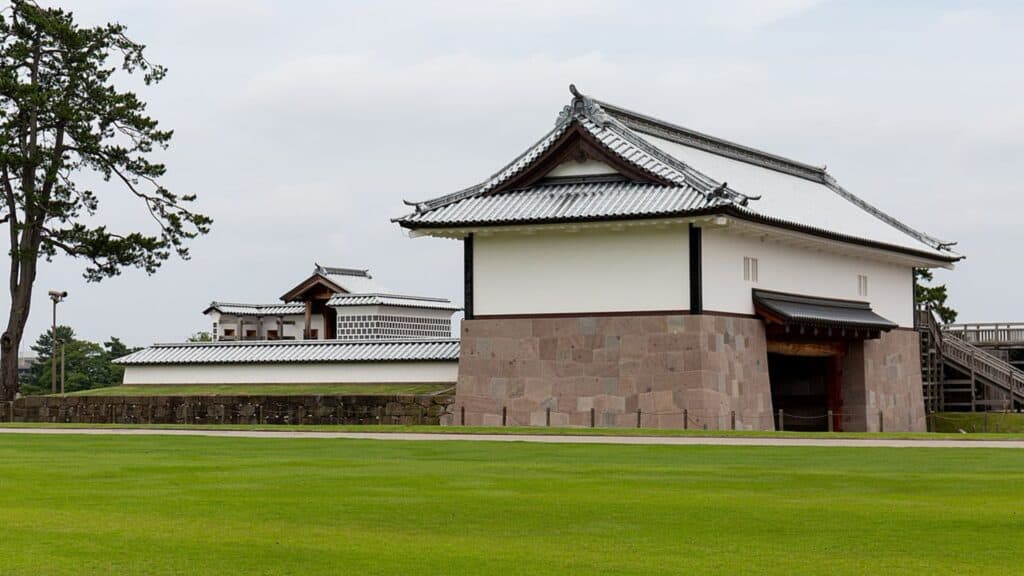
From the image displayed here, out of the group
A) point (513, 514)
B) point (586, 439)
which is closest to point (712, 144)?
point (586, 439)

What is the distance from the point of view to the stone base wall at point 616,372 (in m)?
41.8

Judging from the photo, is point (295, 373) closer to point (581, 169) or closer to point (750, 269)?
point (581, 169)

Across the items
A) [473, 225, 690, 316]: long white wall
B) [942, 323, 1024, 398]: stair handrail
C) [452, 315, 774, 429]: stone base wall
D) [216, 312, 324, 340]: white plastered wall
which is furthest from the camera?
[216, 312, 324, 340]: white plastered wall

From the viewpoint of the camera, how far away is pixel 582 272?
43719 millimetres

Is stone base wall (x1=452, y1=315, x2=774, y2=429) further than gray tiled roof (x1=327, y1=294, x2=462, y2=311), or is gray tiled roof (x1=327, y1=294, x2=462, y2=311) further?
gray tiled roof (x1=327, y1=294, x2=462, y2=311)

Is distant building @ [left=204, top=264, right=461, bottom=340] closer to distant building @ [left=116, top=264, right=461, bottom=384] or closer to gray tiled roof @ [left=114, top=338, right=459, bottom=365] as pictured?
distant building @ [left=116, top=264, right=461, bottom=384]

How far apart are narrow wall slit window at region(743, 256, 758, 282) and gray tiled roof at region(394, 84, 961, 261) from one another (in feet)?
4.70

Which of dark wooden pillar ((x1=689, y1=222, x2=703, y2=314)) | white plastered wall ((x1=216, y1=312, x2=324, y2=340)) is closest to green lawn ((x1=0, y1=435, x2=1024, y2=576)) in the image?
dark wooden pillar ((x1=689, y1=222, x2=703, y2=314))

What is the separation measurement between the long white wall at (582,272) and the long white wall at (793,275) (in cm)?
109

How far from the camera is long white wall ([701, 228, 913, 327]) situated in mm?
42906

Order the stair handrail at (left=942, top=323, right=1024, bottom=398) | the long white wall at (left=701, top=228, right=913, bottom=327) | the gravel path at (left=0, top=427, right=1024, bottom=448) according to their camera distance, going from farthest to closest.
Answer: the stair handrail at (left=942, top=323, right=1024, bottom=398), the long white wall at (left=701, top=228, right=913, bottom=327), the gravel path at (left=0, top=427, right=1024, bottom=448)

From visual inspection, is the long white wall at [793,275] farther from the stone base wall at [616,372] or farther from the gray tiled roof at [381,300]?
the gray tiled roof at [381,300]

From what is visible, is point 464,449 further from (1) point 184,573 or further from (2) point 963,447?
(1) point 184,573

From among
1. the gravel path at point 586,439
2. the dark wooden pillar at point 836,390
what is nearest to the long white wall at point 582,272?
the gravel path at point 586,439
